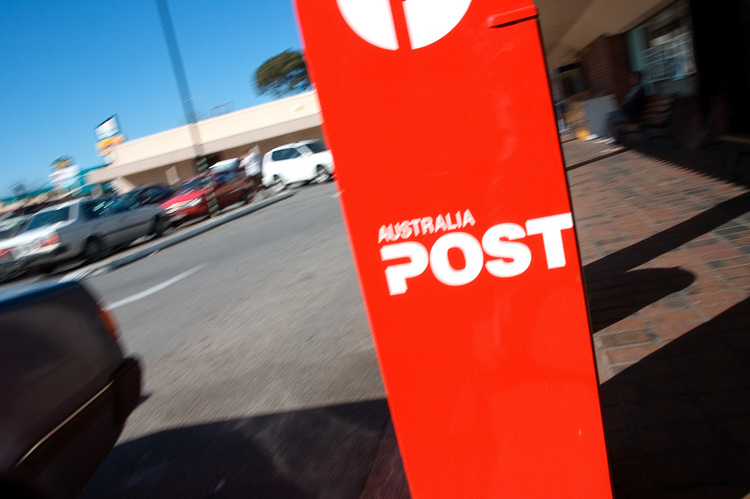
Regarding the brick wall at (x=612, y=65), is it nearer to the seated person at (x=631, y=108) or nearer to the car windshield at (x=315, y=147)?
the seated person at (x=631, y=108)

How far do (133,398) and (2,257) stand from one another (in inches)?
601

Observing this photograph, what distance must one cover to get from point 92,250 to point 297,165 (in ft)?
32.7

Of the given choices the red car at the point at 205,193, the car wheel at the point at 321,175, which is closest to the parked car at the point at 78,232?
the red car at the point at 205,193

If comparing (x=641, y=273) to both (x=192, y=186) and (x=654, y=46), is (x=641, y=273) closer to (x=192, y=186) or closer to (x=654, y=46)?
(x=654, y=46)

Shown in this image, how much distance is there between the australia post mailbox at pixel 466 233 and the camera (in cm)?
202

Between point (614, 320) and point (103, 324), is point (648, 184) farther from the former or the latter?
point (103, 324)

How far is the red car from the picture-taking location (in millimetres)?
22031

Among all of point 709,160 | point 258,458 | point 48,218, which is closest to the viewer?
point 258,458

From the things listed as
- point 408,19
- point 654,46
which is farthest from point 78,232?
point 408,19

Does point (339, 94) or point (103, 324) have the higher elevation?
point (339, 94)

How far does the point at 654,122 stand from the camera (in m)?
12.3

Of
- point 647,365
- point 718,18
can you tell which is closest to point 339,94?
point 647,365

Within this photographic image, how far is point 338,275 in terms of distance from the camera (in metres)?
8.34

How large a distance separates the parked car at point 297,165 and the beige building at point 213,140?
1314cm
